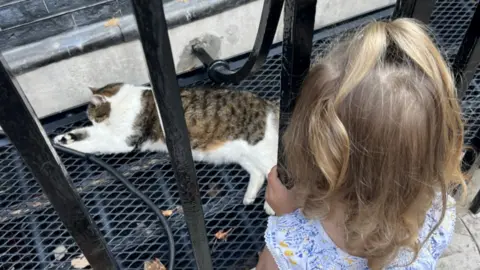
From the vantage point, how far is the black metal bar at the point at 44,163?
0.75 metres

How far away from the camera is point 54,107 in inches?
97.0

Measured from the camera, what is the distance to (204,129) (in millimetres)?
2367

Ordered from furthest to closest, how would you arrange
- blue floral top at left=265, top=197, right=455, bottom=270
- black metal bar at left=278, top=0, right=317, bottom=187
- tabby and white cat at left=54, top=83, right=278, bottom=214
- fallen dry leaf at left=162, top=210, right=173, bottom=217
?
tabby and white cat at left=54, top=83, right=278, bottom=214
fallen dry leaf at left=162, top=210, right=173, bottom=217
blue floral top at left=265, top=197, right=455, bottom=270
black metal bar at left=278, top=0, right=317, bottom=187

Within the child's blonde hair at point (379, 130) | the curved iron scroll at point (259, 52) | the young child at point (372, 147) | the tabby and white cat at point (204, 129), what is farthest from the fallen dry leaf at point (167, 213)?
the child's blonde hair at point (379, 130)

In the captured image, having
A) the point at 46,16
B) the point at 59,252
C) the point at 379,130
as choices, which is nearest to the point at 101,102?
the point at 46,16

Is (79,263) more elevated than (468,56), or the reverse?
(468,56)

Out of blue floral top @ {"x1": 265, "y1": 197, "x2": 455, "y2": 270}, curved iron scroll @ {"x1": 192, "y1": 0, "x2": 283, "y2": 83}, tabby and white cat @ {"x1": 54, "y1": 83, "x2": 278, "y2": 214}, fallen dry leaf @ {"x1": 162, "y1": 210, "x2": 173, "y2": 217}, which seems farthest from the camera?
tabby and white cat @ {"x1": 54, "y1": 83, "x2": 278, "y2": 214}

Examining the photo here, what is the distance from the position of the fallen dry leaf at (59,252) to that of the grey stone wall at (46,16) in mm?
992

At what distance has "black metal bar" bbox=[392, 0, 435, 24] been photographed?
1167 millimetres

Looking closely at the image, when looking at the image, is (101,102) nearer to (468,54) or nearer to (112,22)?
(112,22)

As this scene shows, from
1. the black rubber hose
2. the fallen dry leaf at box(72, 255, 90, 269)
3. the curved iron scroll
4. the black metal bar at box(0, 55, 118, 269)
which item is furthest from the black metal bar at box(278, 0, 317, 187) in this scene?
the fallen dry leaf at box(72, 255, 90, 269)

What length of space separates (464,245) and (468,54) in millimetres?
962

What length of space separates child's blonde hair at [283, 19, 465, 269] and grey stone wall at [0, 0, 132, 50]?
168 centimetres

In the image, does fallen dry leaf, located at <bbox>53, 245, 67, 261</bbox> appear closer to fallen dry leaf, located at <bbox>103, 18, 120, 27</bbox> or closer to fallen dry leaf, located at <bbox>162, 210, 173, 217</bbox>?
fallen dry leaf, located at <bbox>162, 210, 173, 217</bbox>
